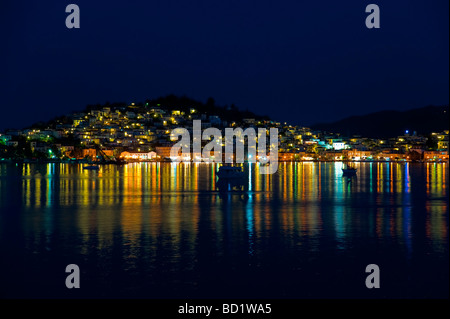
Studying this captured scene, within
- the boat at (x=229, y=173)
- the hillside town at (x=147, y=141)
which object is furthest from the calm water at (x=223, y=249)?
the hillside town at (x=147, y=141)

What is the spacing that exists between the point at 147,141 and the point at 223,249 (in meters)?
92.5

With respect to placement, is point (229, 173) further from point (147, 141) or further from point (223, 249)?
point (147, 141)

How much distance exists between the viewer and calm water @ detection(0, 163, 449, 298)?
9.10 meters

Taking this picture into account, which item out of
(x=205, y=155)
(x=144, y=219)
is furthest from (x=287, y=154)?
(x=144, y=219)

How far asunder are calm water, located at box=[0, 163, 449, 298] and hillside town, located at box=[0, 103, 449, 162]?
219ft

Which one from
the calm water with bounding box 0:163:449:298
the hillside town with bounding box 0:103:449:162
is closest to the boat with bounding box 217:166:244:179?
the calm water with bounding box 0:163:449:298

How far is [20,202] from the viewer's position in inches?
851

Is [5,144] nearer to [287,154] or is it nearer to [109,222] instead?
[287,154]

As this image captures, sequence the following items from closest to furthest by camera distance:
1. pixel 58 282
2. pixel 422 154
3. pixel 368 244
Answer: pixel 58 282 → pixel 368 244 → pixel 422 154

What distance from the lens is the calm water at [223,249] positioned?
9.10 m

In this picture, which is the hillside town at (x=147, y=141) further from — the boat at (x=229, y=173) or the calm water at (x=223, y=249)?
the calm water at (x=223, y=249)
